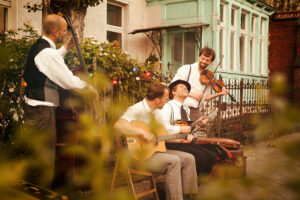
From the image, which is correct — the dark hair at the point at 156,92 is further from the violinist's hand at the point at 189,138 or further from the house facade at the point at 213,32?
the house facade at the point at 213,32

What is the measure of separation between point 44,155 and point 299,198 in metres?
0.65

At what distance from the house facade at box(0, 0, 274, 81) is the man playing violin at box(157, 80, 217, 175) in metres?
6.06

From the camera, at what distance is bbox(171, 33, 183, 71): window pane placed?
12.1 meters

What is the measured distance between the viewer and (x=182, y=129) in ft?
12.0

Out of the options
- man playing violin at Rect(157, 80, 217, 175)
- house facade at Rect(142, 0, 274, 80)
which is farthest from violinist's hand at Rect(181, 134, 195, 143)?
house facade at Rect(142, 0, 274, 80)


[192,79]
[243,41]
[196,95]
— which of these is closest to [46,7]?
[192,79]

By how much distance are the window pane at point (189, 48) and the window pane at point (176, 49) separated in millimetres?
181

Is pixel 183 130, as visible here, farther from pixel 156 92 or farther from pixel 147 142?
pixel 147 142

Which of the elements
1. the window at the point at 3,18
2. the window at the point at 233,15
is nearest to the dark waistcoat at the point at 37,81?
the window at the point at 3,18

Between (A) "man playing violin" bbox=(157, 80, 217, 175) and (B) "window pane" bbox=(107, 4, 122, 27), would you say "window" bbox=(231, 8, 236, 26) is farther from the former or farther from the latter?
(A) "man playing violin" bbox=(157, 80, 217, 175)

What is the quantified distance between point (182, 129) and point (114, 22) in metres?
8.09

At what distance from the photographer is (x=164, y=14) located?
38.8 feet

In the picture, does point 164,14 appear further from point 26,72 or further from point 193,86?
point 26,72

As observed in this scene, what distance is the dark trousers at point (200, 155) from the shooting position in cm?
384
